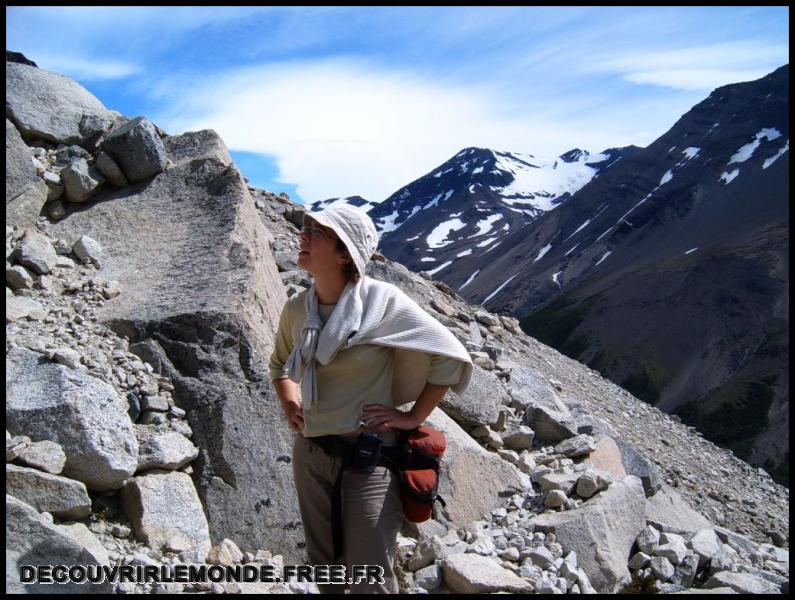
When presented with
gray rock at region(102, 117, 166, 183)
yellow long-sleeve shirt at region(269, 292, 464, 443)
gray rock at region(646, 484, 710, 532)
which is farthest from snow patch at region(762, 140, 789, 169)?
yellow long-sleeve shirt at region(269, 292, 464, 443)

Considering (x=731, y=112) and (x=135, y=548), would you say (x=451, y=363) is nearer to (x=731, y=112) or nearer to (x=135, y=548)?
(x=135, y=548)

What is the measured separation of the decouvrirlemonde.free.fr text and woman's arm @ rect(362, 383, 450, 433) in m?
0.98

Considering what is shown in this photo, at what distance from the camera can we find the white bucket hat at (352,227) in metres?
4.73

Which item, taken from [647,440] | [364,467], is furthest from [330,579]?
[647,440]

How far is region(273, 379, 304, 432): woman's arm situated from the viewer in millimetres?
5016

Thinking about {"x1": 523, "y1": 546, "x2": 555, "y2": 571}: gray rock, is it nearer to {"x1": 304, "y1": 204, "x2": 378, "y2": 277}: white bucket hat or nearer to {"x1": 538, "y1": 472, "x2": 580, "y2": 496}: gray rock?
{"x1": 538, "y1": 472, "x2": 580, "y2": 496}: gray rock

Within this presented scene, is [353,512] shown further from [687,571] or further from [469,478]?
[687,571]

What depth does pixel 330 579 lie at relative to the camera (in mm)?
4730

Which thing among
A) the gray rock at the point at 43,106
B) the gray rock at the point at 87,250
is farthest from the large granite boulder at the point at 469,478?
the gray rock at the point at 43,106

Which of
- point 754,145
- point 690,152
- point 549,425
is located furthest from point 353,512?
point 690,152

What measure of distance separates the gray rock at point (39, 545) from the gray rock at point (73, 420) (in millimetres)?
919

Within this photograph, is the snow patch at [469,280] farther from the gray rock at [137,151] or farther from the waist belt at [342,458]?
the waist belt at [342,458]

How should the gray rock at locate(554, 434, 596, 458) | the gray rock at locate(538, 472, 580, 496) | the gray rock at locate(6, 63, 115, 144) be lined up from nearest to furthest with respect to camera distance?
the gray rock at locate(538, 472, 580, 496)
the gray rock at locate(554, 434, 596, 458)
the gray rock at locate(6, 63, 115, 144)

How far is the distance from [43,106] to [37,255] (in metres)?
4.36
